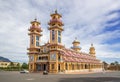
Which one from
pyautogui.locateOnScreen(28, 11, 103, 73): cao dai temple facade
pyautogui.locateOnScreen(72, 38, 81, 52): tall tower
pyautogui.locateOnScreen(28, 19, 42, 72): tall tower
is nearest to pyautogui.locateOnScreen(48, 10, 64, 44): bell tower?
pyautogui.locateOnScreen(28, 11, 103, 73): cao dai temple facade

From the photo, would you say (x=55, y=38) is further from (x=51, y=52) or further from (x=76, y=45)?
(x=76, y=45)

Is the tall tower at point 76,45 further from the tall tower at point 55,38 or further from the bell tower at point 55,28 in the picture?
the bell tower at point 55,28

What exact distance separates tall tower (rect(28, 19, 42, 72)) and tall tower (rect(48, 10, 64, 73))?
820 cm

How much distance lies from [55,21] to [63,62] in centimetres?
1551

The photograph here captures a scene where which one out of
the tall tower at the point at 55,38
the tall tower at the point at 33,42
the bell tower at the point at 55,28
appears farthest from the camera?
the tall tower at the point at 33,42

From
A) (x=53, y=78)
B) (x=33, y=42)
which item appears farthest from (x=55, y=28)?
(x=53, y=78)

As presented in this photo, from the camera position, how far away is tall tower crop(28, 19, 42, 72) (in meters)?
74.7

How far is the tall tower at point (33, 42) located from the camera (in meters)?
Answer: 74.7

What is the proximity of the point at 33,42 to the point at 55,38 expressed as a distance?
12.5 meters

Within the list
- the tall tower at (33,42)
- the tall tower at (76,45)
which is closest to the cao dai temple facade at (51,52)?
the tall tower at (33,42)

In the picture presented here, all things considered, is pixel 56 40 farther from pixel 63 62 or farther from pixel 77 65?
pixel 77 65

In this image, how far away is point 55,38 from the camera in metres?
68.4

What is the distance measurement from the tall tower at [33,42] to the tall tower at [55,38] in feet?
26.9

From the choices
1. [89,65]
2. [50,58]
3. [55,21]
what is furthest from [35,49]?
[89,65]
